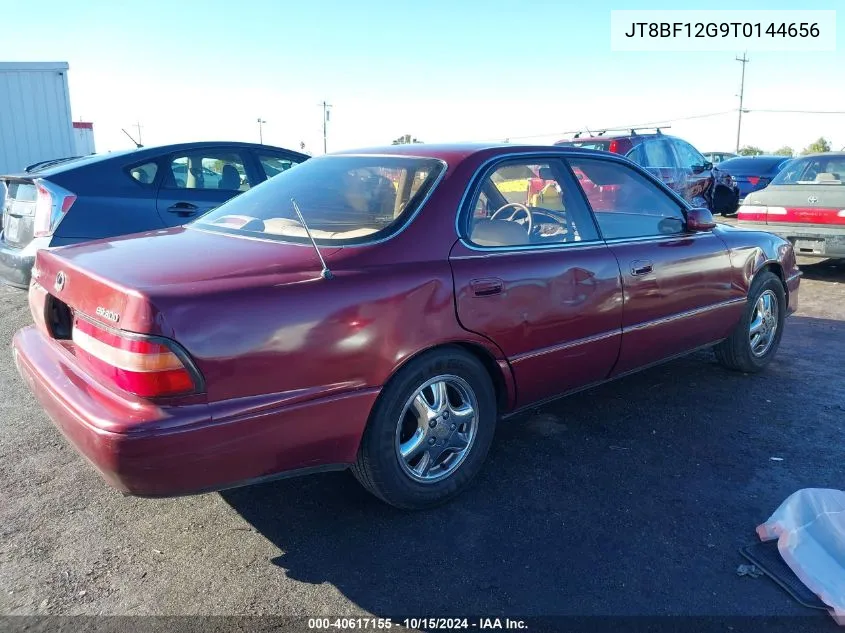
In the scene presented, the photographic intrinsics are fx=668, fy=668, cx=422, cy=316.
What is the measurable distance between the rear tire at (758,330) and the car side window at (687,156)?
6.91 metres

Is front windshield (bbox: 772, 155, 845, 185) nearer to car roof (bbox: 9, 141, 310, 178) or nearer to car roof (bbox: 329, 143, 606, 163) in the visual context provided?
car roof (bbox: 329, 143, 606, 163)

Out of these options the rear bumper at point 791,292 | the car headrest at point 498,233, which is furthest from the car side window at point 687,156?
A: the car headrest at point 498,233

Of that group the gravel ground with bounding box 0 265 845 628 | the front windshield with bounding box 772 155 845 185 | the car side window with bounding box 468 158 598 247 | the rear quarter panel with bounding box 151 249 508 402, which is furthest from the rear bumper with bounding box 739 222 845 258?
the rear quarter panel with bounding box 151 249 508 402

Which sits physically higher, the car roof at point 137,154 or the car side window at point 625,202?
the car roof at point 137,154

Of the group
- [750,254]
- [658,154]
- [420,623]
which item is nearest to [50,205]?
[420,623]

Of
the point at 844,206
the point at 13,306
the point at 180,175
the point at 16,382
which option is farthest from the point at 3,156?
the point at 844,206

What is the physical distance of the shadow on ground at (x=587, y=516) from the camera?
240 cm

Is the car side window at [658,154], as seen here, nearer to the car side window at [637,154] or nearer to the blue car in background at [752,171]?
the car side window at [637,154]

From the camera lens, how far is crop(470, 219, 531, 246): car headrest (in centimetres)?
304

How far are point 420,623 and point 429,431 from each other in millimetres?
823

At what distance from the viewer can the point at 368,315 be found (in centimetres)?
254

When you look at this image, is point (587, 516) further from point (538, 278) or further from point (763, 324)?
point (763, 324)

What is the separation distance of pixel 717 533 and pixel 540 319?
46.4 inches

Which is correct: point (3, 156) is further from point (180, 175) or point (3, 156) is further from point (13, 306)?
point (180, 175)
